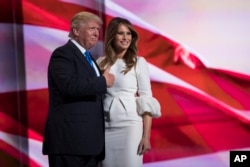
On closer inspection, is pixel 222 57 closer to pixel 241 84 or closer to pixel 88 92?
pixel 241 84

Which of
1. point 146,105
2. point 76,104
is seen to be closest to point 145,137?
point 146,105

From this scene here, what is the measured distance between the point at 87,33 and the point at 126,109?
44cm

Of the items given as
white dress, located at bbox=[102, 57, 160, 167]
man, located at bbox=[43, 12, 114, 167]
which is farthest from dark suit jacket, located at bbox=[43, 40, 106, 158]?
white dress, located at bbox=[102, 57, 160, 167]

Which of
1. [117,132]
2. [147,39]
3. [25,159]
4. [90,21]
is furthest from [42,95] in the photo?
[90,21]

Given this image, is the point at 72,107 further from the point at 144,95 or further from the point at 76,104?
the point at 144,95

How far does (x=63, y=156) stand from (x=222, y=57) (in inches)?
64.0

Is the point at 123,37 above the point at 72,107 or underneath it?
above

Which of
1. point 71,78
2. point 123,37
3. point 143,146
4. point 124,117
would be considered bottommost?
point 143,146

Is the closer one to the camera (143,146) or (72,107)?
(72,107)

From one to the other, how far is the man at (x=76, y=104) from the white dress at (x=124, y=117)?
0.70 feet

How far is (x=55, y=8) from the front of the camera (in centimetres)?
288

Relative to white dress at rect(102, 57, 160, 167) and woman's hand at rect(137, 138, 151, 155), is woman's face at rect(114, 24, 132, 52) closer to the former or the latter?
white dress at rect(102, 57, 160, 167)

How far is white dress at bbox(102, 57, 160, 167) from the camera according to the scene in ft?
6.61

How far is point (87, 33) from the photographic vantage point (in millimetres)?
1784
